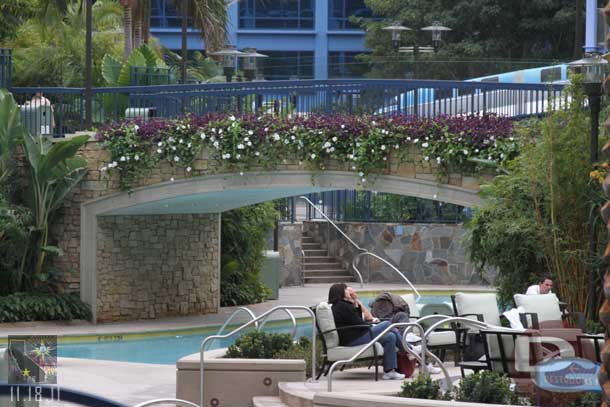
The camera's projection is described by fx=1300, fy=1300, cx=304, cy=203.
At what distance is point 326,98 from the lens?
2119 cm

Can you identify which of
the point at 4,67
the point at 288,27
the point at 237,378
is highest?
the point at 288,27

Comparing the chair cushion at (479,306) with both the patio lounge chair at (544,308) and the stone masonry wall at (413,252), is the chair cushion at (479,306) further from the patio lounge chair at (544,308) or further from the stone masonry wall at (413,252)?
the stone masonry wall at (413,252)

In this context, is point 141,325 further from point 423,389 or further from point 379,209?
point 423,389

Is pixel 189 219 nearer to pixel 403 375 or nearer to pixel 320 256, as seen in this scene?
pixel 320 256

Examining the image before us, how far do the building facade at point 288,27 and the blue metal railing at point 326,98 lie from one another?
30.7 m

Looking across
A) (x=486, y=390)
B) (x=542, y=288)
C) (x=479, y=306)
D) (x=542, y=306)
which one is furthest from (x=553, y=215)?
(x=486, y=390)

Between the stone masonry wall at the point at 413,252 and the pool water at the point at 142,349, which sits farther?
the stone masonry wall at the point at 413,252

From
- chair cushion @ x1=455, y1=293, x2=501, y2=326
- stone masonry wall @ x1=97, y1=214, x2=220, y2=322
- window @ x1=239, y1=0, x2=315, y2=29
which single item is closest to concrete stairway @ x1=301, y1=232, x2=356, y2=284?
stone masonry wall @ x1=97, y1=214, x2=220, y2=322

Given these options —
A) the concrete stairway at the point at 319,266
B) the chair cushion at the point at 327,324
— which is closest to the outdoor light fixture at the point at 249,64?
the concrete stairway at the point at 319,266

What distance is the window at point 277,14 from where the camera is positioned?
178 feet

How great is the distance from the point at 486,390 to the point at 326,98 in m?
12.1

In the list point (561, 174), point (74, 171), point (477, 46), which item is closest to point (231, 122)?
point (74, 171)

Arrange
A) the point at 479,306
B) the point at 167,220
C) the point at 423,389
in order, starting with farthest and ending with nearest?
the point at 167,220 → the point at 479,306 → the point at 423,389

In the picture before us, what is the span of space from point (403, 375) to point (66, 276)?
38.3 feet
